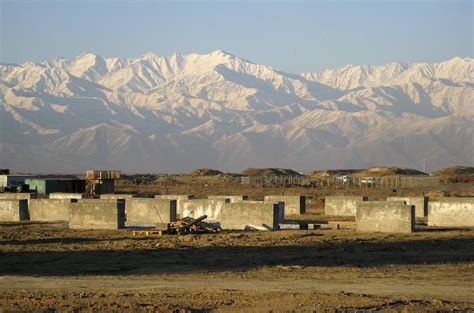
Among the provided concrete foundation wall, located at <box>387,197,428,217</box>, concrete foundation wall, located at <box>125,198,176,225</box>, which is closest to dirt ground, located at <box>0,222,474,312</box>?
concrete foundation wall, located at <box>125,198,176,225</box>

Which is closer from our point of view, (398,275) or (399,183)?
(398,275)

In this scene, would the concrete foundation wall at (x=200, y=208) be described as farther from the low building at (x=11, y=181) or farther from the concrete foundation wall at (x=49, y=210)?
the low building at (x=11, y=181)

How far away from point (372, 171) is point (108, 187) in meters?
63.6

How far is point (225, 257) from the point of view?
71.5 ft

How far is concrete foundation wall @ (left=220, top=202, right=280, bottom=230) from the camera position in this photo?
2942cm

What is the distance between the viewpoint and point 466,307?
14.0 meters

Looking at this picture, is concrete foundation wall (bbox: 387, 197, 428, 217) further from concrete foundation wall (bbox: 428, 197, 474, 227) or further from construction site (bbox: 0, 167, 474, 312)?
concrete foundation wall (bbox: 428, 197, 474, 227)

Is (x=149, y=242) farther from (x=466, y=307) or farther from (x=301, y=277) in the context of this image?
(x=466, y=307)

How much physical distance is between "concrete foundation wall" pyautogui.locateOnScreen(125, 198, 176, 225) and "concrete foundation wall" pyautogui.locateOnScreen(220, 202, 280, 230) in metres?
2.81

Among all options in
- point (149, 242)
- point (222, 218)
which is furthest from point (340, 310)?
point (222, 218)

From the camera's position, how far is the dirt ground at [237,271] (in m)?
14.3

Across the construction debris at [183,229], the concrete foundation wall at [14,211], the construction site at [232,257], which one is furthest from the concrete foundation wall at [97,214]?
the concrete foundation wall at [14,211]

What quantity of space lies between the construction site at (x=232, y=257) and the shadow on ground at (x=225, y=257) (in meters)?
0.03

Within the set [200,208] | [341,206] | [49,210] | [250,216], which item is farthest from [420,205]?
[49,210]
